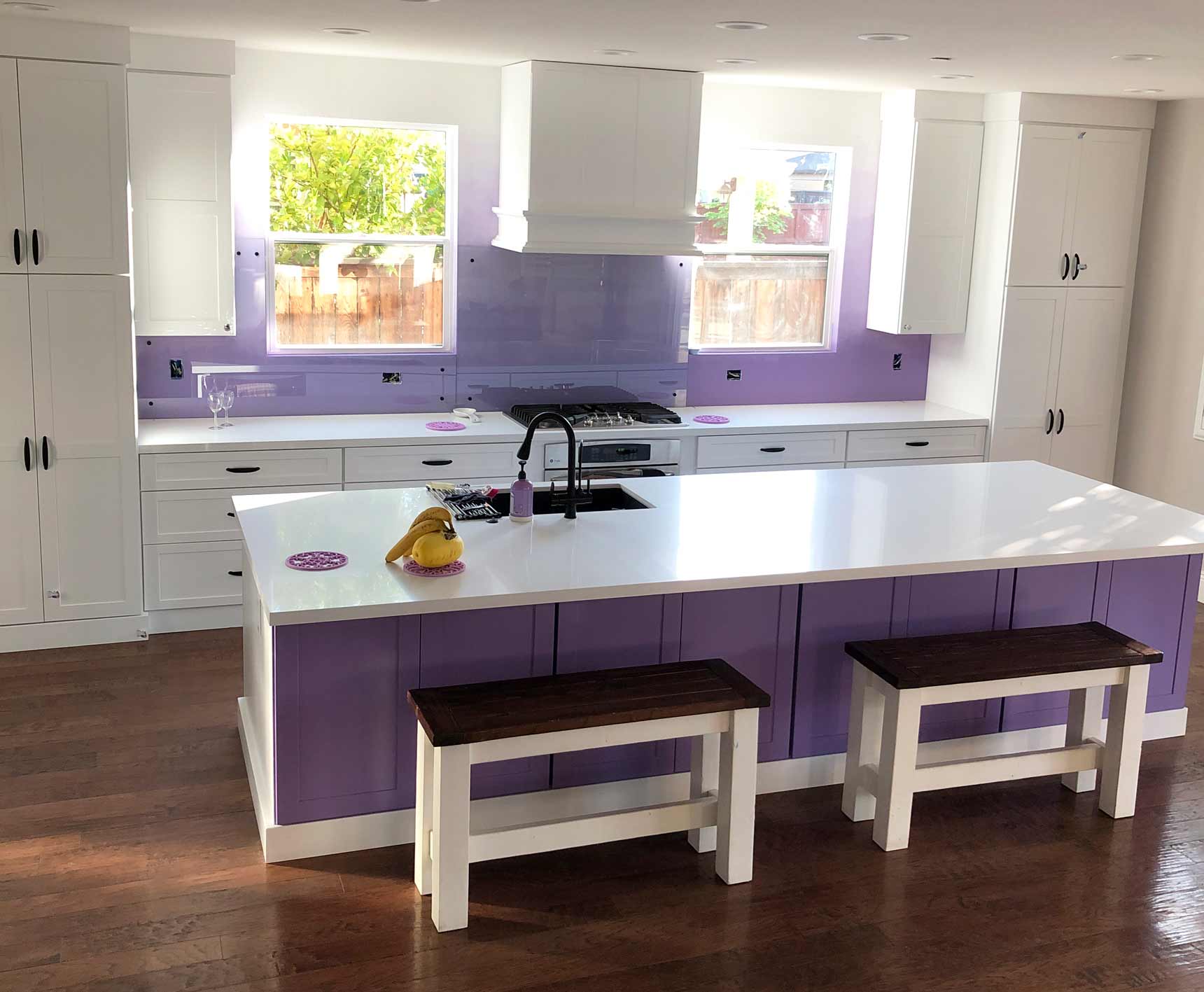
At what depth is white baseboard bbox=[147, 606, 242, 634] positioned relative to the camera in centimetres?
529

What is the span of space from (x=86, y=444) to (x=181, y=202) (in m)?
1.09

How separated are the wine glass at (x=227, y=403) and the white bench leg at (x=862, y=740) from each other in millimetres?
3086

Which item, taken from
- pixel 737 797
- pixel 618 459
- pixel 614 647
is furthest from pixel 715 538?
pixel 618 459

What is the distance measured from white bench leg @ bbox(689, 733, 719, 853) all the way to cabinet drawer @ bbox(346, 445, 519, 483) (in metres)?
2.28

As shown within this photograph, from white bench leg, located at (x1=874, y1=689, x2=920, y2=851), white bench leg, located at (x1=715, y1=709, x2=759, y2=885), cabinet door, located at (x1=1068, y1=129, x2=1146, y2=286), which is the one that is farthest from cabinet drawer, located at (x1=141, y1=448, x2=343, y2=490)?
cabinet door, located at (x1=1068, y1=129, x2=1146, y2=286)

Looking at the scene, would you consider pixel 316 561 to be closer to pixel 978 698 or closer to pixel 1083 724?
pixel 978 698

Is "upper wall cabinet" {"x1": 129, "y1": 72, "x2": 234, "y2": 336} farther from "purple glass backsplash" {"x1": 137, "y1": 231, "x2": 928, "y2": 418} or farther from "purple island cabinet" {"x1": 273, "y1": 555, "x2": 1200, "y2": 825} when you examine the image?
"purple island cabinet" {"x1": 273, "y1": 555, "x2": 1200, "y2": 825}

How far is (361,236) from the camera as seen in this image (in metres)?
5.86

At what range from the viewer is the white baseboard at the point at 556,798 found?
139 inches

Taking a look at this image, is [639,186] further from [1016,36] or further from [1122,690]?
[1122,690]

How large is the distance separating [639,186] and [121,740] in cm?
320

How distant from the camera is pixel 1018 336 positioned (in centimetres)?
634

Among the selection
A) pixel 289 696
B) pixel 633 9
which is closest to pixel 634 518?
pixel 289 696

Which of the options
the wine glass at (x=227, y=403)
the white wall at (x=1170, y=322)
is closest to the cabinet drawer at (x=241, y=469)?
the wine glass at (x=227, y=403)
